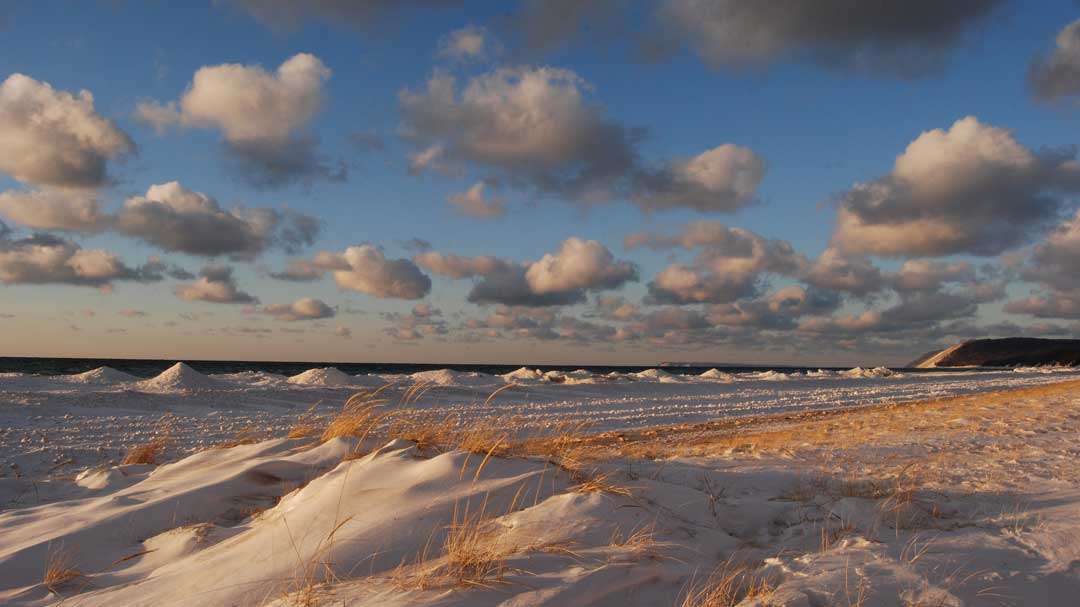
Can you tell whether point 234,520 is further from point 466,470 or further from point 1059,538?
point 1059,538

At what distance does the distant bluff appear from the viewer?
114m

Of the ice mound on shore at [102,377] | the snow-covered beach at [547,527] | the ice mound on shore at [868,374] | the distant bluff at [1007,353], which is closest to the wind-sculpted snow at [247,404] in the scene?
the ice mound on shore at [102,377]

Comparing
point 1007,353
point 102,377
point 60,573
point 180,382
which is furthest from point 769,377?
point 1007,353

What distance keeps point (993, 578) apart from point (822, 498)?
1467mm

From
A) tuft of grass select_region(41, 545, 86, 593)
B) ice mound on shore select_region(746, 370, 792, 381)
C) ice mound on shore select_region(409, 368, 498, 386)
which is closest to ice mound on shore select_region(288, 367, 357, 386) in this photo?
ice mound on shore select_region(409, 368, 498, 386)

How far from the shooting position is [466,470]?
425cm

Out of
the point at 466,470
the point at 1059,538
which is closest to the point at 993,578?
the point at 1059,538

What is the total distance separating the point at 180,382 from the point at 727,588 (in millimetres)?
22924

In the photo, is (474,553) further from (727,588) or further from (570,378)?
(570,378)

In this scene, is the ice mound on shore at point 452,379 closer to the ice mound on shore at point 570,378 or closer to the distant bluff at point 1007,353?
the ice mound on shore at point 570,378

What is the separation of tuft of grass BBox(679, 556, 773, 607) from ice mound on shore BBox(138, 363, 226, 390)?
72.3 feet

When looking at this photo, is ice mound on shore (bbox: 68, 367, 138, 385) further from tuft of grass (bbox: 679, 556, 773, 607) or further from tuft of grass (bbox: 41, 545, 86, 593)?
tuft of grass (bbox: 679, 556, 773, 607)

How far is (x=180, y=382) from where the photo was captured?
21.5 meters

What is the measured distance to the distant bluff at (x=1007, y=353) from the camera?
113562 millimetres
